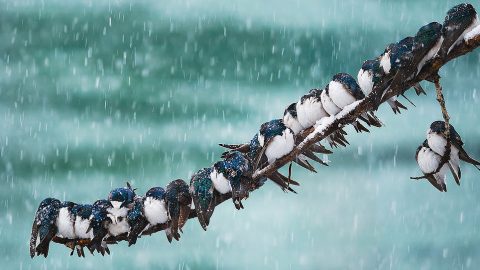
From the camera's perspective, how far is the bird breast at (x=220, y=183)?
4.28 meters

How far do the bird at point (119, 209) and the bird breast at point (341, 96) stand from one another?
6.41 ft

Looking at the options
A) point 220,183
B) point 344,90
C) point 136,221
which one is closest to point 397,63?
point 344,90

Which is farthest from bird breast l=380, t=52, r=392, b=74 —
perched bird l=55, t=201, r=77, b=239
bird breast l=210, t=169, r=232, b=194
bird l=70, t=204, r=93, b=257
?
perched bird l=55, t=201, r=77, b=239

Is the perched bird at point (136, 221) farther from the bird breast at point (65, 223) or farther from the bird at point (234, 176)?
the bird at point (234, 176)

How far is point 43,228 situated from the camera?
15.9 ft

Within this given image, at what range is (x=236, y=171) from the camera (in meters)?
4.25

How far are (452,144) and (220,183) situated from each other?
5.94 feet

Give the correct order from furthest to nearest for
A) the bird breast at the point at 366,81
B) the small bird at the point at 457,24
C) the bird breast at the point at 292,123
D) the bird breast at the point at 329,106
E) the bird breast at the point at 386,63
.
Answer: the bird breast at the point at 292,123, the bird breast at the point at 329,106, the bird breast at the point at 366,81, the bird breast at the point at 386,63, the small bird at the point at 457,24

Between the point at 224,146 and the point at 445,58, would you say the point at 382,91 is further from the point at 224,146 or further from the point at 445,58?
the point at 224,146

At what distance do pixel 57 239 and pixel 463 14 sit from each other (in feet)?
11.7

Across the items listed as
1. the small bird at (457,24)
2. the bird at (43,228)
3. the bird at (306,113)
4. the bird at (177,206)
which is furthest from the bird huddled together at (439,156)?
the bird at (43,228)

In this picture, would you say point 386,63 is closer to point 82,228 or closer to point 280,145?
point 280,145

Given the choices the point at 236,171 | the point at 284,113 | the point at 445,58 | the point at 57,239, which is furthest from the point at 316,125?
the point at 57,239

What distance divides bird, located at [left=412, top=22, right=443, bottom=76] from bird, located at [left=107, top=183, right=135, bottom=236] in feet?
8.44
